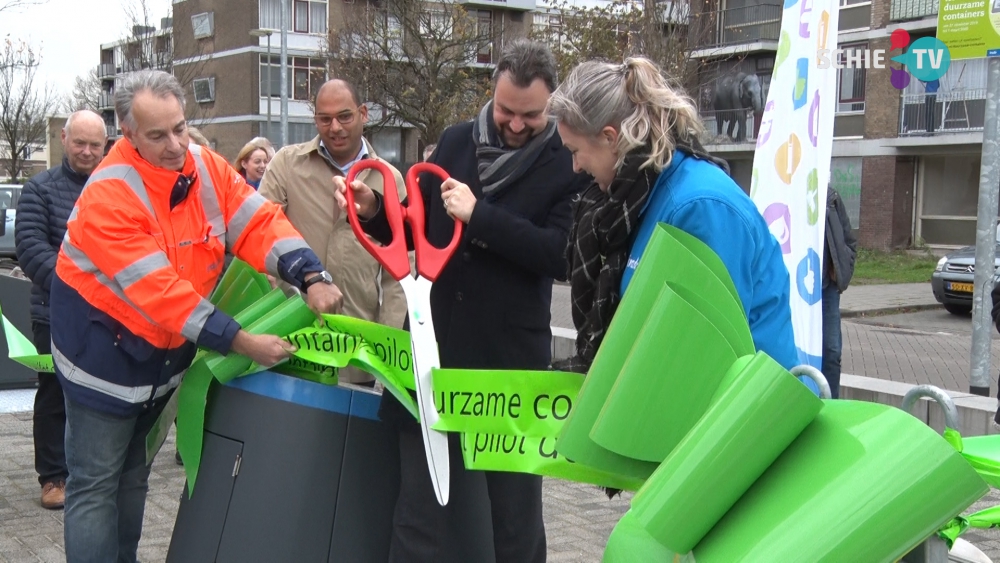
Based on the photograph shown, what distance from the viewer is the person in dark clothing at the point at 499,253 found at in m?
2.99

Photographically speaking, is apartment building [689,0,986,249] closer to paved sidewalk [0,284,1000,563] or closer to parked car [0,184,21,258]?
parked car [0,184,21,258]

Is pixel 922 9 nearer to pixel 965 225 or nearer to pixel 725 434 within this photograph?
pixel 965 225

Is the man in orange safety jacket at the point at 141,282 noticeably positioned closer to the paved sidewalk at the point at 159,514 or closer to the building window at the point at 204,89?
the paved sidewalk at the point at 159,514

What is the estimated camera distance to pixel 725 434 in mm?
1226

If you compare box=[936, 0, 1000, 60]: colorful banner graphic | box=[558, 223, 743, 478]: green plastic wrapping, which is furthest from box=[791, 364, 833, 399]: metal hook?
box=[936, 0, 1000, 60]: colorful banner graphic

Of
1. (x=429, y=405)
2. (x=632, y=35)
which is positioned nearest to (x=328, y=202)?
(x=429, y=405)

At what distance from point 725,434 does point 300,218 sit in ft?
11.6

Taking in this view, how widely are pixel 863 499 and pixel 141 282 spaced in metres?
2.35

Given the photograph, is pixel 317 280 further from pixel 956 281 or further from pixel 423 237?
pixel 956 281

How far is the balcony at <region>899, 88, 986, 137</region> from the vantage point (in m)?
30.4

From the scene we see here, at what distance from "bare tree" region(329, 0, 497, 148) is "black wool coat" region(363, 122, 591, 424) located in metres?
27.4

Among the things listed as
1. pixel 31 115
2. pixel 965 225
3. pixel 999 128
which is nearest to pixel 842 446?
pixel 999 128

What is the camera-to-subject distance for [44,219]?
492cm

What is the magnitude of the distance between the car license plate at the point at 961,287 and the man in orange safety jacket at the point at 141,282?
1385 centimetres
